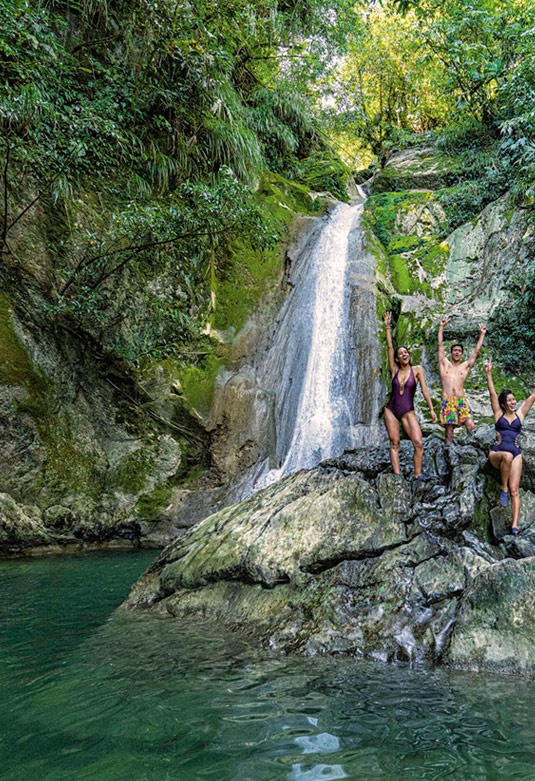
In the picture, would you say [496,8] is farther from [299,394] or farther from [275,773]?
[275,773]

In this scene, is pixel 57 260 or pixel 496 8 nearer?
pixel 57 260

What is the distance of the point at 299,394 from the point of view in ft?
31.6

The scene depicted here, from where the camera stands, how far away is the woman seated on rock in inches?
158

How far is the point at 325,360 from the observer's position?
387 inches

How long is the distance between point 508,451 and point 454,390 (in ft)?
5.75

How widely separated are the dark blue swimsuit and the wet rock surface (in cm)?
30

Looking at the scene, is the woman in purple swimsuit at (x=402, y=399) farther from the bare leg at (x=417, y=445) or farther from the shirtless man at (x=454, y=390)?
the shirtless man at (x=454, y=390)

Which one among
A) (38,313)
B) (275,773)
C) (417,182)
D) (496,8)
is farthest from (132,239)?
(496,8)

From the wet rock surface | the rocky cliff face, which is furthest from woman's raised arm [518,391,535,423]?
the rocky cliff face

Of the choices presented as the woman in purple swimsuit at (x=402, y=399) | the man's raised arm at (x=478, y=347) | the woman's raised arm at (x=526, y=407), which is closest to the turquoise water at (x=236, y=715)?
the woman in purple swimsuit at (x=402, y=399)

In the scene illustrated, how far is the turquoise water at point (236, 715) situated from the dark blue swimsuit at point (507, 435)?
2.05 meters

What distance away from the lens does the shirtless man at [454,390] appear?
5.61m

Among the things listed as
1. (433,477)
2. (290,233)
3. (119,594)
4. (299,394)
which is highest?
(290,233)

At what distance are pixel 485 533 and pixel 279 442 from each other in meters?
5.69
